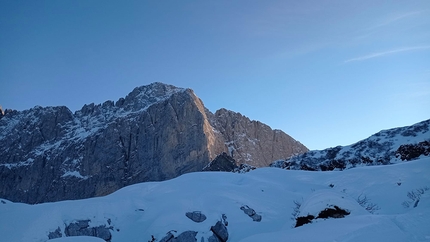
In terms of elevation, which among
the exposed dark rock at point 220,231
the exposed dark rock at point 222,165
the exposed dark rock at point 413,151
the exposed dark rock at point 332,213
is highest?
the exposed dark rock at point 222,165

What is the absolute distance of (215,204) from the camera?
786 inches

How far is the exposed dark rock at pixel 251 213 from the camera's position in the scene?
19000 mm

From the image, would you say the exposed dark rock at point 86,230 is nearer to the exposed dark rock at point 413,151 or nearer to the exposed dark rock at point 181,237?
the exposed dark rock at point 181,237

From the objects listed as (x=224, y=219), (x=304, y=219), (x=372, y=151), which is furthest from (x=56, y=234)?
(x=372, y=151)

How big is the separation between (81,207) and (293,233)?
15.4 metres

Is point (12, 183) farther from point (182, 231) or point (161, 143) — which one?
point (182, 231)

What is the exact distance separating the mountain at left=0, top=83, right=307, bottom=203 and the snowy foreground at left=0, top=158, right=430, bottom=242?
51064 millimetres

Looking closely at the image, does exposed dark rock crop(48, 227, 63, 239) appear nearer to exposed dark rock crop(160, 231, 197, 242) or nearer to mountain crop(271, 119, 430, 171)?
exposed dark rock crop(160, 231, 197, 242)

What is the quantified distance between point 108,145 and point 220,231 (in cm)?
7061

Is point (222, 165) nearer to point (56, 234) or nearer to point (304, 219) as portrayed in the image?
→ point (56, 234)

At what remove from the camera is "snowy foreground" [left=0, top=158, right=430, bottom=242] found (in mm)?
16828

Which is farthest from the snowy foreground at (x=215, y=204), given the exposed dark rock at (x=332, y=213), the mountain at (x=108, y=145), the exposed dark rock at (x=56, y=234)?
the mountain at (x=108, y=145)

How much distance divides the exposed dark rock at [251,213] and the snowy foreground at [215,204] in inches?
8.7

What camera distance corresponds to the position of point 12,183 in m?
83.3
